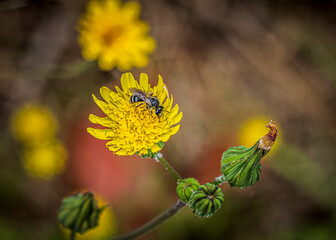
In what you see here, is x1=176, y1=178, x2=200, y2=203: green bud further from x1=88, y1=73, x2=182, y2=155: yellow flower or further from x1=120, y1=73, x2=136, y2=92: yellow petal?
x1=120, y1=73, x2=136, y2=92: yellow petal

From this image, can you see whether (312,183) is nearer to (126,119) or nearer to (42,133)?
(126,119)

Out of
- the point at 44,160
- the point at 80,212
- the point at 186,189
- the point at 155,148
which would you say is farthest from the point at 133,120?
the point at 44,160

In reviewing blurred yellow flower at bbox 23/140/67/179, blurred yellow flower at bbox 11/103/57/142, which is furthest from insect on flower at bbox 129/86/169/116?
blurred yellow flower at bbox 11/103/57/142

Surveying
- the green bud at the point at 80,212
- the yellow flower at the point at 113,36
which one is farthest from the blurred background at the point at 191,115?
the green bud at the point at 80,212

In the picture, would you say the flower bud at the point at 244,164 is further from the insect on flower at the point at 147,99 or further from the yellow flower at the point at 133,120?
the insect on flower at the point at 147,99

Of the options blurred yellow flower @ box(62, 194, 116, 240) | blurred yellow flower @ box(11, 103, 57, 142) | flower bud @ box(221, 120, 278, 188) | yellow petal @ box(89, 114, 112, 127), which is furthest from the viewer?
blurred yellow flower @ box(11, 103, 57, 142)

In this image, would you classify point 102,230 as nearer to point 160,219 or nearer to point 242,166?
point 160,219
